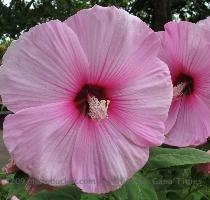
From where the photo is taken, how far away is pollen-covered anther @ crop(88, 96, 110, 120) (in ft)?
2.65

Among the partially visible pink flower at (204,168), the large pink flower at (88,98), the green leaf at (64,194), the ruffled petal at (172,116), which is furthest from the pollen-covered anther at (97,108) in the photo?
the partially visible pink flower at (204,168)

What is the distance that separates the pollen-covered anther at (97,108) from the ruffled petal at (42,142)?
1.9 inches

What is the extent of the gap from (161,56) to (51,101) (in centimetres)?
23

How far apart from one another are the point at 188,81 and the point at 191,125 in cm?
9

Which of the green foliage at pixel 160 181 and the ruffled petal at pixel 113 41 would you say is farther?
the green foliage at pixel 160 181

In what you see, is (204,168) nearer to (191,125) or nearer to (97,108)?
(191,125)

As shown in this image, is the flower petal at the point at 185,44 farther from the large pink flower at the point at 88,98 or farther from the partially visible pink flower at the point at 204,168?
the partially visible pink flower at the point at 204,168

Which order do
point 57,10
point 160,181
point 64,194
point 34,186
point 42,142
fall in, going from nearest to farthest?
point 42,142, point 34,186, point 64,194, point 160,181, point 57,10

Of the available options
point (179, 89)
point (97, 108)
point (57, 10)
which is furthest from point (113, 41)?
point (57, 10)

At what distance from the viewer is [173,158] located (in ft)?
3.12

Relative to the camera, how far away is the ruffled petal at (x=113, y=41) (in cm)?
79

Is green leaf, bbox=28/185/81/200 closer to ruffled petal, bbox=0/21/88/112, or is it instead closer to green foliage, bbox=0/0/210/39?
ruffled petal, bbox=0/21/88/112

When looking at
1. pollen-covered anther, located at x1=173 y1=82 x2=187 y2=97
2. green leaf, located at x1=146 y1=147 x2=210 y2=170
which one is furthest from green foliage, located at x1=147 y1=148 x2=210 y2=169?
pollen-covered anther, located at x1=173 y1=82 x2=187 y2=97

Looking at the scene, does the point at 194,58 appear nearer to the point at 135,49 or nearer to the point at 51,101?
the point at 135,49
